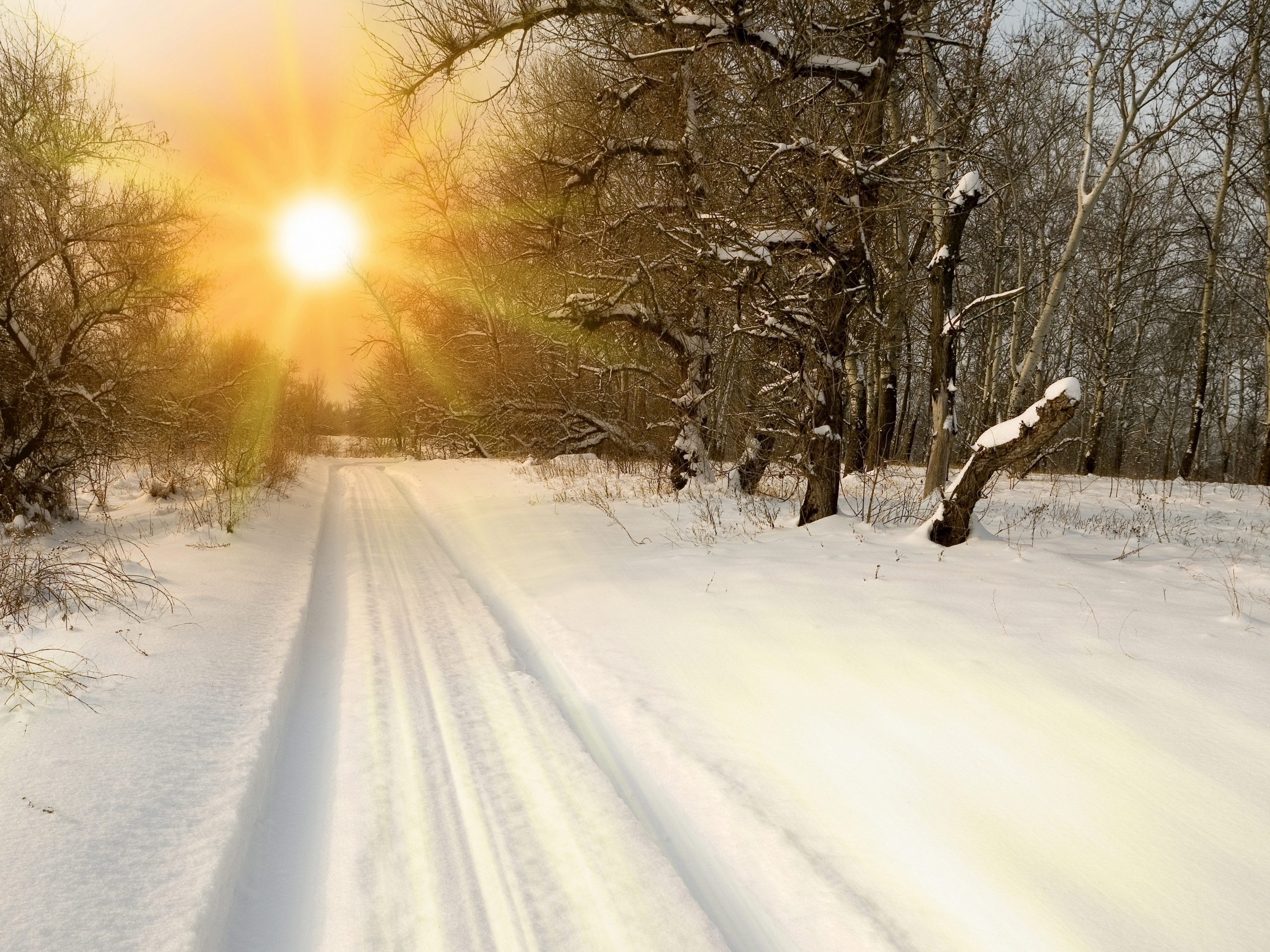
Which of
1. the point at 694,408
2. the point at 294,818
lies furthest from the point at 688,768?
the point at 694,408

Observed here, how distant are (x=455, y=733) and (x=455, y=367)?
20.1 m

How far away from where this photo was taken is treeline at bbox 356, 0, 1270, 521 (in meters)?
7.13

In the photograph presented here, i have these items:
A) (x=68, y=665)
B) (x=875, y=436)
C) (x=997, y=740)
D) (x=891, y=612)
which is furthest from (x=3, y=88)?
(x=875, y=436)

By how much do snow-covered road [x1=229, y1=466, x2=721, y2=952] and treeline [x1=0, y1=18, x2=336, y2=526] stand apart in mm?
6443

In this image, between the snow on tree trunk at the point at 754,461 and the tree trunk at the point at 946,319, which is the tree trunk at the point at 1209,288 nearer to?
the tree trunk at the point at 946,319

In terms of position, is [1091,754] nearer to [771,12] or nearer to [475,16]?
[771,12]

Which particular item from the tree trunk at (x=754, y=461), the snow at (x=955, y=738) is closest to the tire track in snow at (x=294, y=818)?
the snow at (x=955, y=738)

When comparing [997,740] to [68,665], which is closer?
[997,740]

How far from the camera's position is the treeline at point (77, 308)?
33.3 ft

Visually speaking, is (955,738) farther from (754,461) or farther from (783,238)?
(754,461)

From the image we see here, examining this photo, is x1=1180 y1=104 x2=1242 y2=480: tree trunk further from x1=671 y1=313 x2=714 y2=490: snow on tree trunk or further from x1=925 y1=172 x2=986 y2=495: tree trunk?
x1=671 y1=313 x2=714 y2=490: snow on tree trunk

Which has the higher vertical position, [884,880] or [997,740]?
[997,740]

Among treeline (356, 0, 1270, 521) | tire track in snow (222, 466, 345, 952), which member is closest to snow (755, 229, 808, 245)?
treeline (356, 0, 1270, 521)

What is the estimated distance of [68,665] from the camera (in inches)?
150
